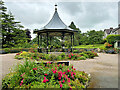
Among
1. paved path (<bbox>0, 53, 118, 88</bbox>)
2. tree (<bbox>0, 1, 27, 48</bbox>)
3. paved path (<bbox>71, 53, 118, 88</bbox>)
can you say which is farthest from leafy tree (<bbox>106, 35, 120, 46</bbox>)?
tree (<bbox>0, 1, 27, 48</bbox>)

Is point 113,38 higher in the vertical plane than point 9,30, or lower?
lower

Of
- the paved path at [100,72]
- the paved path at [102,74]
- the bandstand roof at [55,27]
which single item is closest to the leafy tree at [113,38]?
the bandstand roof at [55,27]

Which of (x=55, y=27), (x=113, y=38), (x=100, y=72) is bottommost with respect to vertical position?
(x=100, y=72)

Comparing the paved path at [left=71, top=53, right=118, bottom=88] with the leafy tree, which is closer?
the paved path at [left=71, top=53, right=118, bottom=88]

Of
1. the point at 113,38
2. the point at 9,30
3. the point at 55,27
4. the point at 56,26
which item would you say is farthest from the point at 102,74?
the point at 9,30

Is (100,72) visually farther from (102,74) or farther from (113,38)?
(113,38)

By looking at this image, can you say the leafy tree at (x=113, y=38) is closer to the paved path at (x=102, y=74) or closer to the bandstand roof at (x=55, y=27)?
the bandstand roof at (x=55, y=27)

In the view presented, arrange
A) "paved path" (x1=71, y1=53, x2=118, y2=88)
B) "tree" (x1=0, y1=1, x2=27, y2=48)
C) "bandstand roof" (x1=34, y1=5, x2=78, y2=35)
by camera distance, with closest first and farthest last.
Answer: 1. "paved path" (x1=71, y1=53, x2=118, y2=88)
2. "bandstand roof" (x1=34, y1=5, x2=78, y2=35)
3. "tree" (x1=0, y1=1, x2=27, y2=48)

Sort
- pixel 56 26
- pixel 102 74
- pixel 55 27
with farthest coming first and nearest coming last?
pixel 56 26 < pixel 55 27 < pixel 102 74

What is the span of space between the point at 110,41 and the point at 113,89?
21.0 m

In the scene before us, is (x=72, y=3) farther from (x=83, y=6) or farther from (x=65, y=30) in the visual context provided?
(x=65, y=30)

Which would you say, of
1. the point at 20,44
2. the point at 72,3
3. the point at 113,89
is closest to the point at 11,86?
the point at 113,89

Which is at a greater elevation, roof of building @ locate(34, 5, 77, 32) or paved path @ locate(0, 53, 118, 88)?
roof of building @ locate(34, 5, 77, 32)

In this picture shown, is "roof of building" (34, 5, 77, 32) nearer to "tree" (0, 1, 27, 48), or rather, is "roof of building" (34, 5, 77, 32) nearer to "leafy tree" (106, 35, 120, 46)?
"tree" (0, 1, 27, 48)
